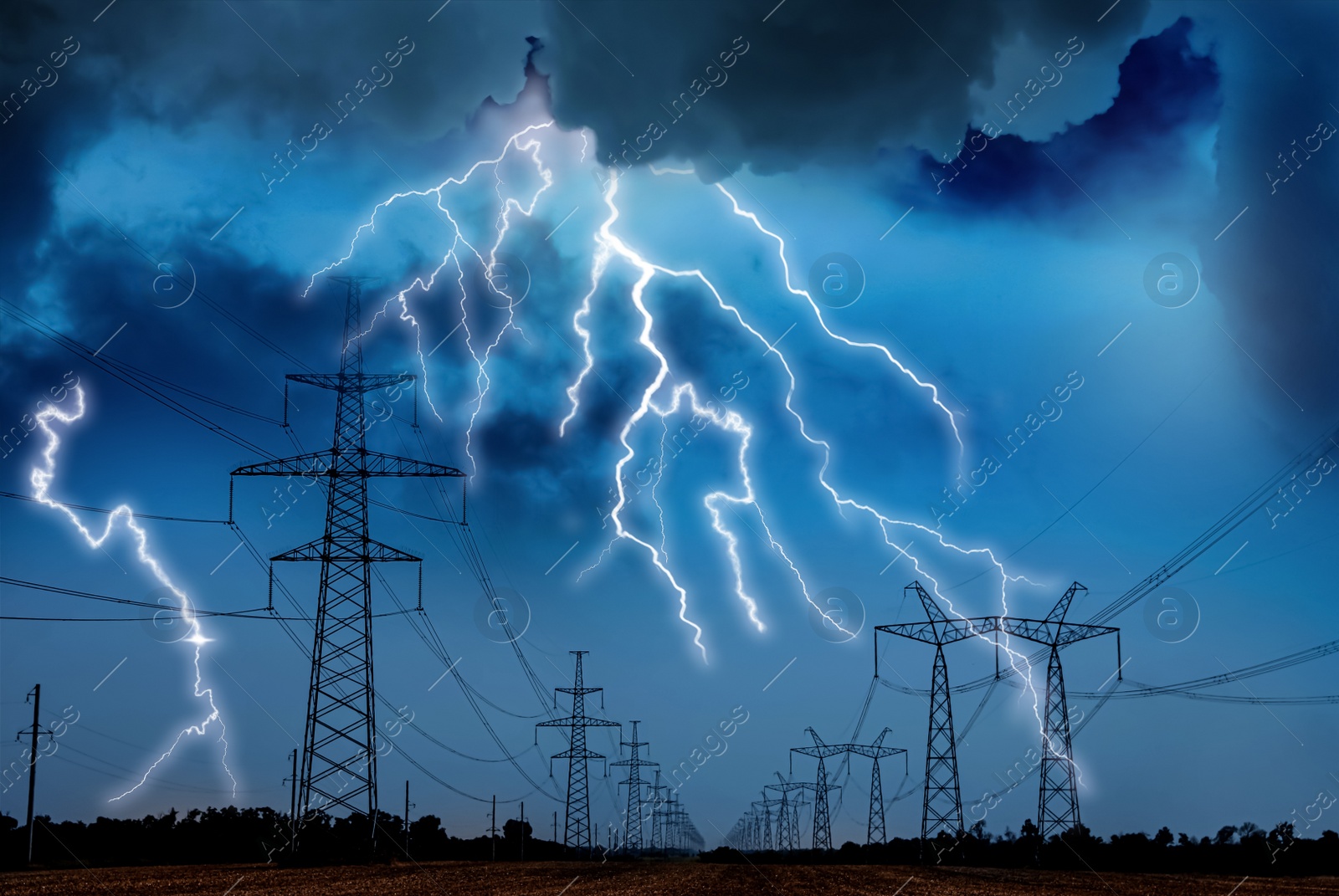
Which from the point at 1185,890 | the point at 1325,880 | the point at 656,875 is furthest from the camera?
→ the point at 656,875

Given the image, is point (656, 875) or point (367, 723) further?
point (656, 875)

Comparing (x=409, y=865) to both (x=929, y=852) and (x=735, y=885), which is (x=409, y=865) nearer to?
(x=735, y=885)

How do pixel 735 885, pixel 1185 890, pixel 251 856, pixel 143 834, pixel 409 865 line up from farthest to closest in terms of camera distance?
1. pixel 143 834
2. pixel 251 856
3. pixel 409 865
4. pixel 735 885
5. pixel 1185 890

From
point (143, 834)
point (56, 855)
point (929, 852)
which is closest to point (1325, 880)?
point (929, 852)

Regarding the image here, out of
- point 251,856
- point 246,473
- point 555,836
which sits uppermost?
point 246,473

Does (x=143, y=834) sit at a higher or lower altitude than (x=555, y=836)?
higher

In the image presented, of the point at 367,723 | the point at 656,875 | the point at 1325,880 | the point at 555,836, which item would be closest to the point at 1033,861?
the point at 1325,880

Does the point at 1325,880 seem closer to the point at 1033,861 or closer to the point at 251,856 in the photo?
the point at 1033,861
